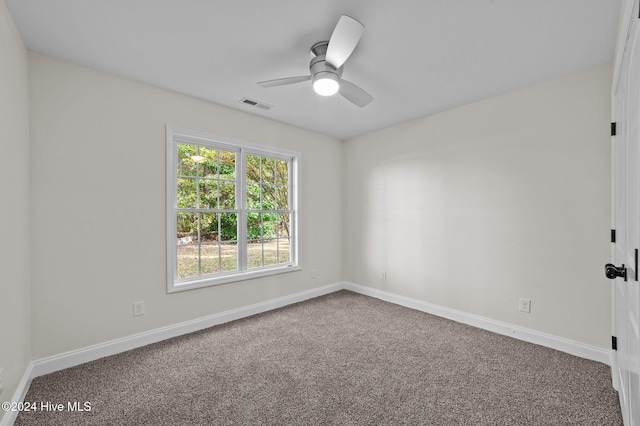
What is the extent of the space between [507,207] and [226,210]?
120 inches

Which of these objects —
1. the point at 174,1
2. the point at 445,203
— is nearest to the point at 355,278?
the point at 445,203

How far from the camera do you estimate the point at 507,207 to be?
3.01 m

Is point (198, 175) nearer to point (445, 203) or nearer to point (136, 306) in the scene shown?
point (136, 306)

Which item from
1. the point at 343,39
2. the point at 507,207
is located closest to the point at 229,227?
the point at 343,39

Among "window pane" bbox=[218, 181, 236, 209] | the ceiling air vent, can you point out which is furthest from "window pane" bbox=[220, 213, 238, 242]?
the ceiling air vent

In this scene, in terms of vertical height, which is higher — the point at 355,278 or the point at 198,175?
the point at 198,175

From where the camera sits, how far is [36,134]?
2264 mm

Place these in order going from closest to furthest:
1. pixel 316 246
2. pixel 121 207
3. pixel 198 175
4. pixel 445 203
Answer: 1. pixel 121 207
2. pixel 198 175
3. pixel 445 203
4. pixel 316 246

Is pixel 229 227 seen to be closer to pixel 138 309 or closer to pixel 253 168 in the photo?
pixel 253 168

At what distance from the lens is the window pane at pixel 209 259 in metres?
3.32

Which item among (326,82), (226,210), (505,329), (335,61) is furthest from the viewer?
(226,210)

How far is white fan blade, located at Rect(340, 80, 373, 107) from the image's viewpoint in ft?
7.68

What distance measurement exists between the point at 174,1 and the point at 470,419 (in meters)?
3.06

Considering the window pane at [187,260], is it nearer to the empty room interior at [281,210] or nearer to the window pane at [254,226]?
the empty room interior at [281,210]
